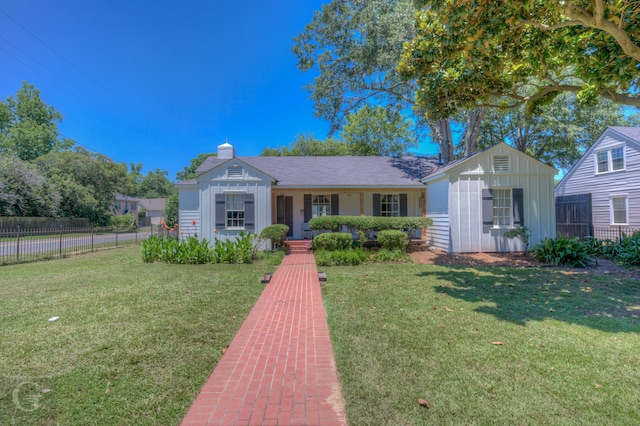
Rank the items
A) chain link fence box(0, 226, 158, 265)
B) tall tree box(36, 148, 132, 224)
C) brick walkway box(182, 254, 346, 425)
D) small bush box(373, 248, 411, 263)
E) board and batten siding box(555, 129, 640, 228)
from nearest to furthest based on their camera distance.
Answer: brick walkway box(182, 254, 346, 425) < small bush box(373, 248, 411, 263) < chain link fence box(0, 226, 158, 265) < board and batten siding box(555, 129, 640, 228) < tall tree box(36, 148, 132, 224)

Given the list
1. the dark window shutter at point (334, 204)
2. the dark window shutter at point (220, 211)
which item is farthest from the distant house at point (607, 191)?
the dark window shutter at point (220, 211)

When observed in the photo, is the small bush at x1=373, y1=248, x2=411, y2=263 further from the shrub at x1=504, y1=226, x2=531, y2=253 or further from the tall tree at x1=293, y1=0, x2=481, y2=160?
the tall tree at x1=293, y1=0, x2=481, y2=160

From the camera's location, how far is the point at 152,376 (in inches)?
118

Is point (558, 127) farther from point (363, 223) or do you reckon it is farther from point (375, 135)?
point (363, 223)

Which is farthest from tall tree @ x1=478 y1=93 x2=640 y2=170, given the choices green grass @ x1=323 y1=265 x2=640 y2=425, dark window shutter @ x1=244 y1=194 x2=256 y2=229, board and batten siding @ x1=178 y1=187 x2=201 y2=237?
board and batten siding @ x1=178 y1=187 x2=201 y2=237

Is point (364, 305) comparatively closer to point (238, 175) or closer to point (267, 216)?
point (267, 216)

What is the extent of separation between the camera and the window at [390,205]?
46.7 ft

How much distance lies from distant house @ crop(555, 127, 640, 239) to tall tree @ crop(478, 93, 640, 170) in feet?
17.1

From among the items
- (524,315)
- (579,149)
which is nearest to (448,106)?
(524,315)

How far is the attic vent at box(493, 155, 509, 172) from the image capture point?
11.3 metres

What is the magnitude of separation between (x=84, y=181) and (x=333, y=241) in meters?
31.8

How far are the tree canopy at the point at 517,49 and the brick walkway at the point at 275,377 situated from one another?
589 cm

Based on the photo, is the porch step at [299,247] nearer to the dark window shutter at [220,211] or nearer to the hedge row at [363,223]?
the hedge row at [363,223]

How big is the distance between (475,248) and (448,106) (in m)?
5.95
